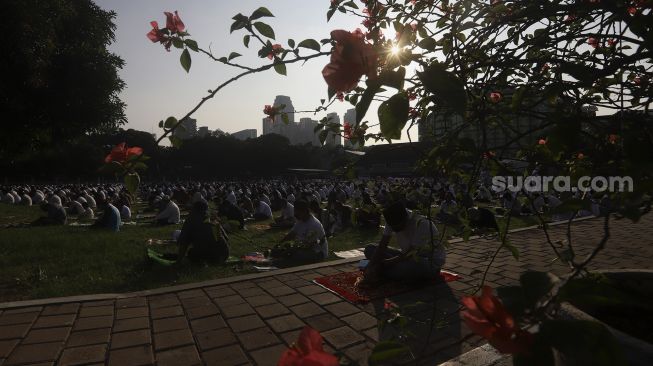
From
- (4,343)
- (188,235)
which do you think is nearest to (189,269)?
(188,235)

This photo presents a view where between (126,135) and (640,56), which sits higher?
(126,135)

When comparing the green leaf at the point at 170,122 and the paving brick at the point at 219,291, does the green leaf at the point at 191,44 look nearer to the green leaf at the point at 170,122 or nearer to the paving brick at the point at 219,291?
the green leaf at the point at 170,122

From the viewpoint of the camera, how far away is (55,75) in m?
8.41

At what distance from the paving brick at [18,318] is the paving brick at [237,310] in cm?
146

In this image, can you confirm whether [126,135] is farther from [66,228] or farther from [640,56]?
[640,56]

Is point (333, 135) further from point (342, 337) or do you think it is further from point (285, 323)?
point (285, 323)

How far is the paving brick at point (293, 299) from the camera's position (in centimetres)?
331

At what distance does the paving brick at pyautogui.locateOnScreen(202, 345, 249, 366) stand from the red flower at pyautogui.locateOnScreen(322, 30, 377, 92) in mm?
2057

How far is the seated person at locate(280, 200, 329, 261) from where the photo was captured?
5.00 m

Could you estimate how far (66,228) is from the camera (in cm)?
863

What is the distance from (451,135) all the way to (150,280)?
4.05m

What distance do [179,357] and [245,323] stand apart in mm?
597

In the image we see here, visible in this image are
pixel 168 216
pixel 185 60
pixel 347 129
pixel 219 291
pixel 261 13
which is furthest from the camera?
pixel 168 216

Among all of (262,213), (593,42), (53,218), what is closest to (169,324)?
(593,42)
